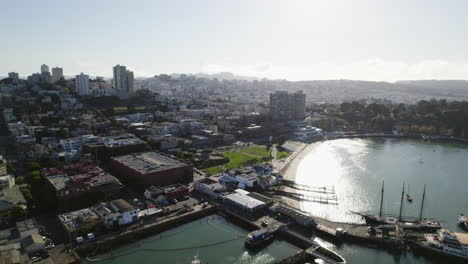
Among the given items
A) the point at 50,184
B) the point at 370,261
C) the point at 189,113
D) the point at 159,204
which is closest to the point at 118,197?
the point at 159,204

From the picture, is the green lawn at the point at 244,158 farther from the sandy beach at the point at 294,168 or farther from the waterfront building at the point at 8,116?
the waterfront building at the point at 8,116

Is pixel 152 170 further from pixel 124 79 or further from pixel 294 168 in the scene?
pixel 124 79

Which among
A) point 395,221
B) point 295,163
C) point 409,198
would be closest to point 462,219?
point 409,198

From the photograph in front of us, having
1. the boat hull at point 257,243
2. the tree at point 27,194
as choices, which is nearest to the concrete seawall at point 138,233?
the boat hull at point 257,243

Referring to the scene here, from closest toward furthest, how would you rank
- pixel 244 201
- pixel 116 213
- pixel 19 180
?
pixel 116 213
pixel 244 201
pixel 19 180

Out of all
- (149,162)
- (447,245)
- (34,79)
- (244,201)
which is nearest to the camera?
(447,245)

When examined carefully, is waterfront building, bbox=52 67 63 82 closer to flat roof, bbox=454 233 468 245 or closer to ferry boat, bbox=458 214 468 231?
ferry boat, bbox=458 214 468 231
